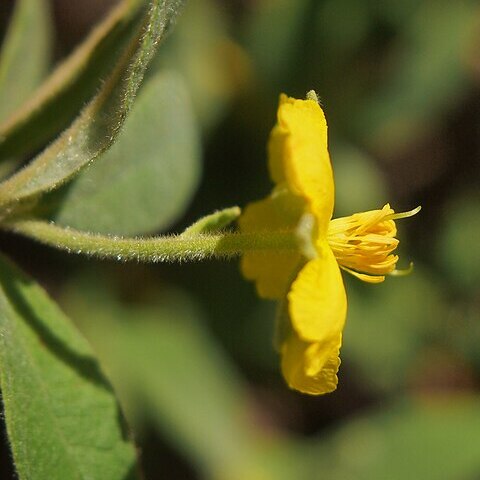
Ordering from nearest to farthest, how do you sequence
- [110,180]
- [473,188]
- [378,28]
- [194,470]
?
[110,180] → [194,470] → [378,28] → [473,188]

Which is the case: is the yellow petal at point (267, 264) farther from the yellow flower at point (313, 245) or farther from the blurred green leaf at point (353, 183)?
the blurred green leaf at point (353, 183)

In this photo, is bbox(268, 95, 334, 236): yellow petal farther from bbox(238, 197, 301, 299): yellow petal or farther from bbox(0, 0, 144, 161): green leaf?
bbox(0, 0, 144, 161): green leaf

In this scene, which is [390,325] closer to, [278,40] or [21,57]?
[278,40]

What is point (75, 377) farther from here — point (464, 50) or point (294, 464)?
point (464, 50)

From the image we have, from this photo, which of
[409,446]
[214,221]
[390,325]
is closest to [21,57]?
[214,221]

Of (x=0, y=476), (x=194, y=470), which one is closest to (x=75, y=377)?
(x=0, y=476)

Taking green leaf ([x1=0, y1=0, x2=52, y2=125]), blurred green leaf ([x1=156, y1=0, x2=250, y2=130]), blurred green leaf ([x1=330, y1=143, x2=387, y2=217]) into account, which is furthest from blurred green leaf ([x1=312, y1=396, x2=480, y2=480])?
green leaf ([x1=0, y1=0, x2=52, y2=125])
